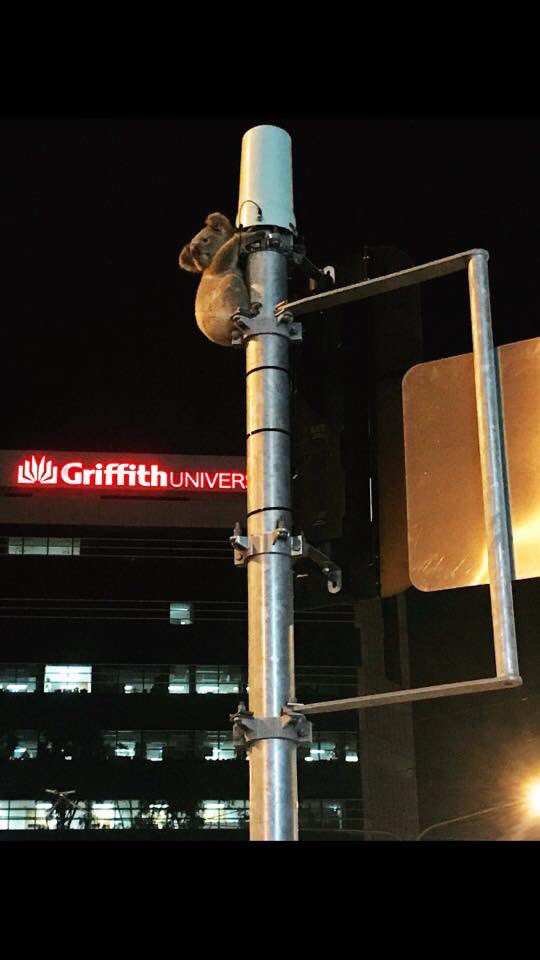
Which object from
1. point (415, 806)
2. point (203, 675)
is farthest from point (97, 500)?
point (415, 806)

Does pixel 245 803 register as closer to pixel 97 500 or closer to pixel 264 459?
pixel 97 500

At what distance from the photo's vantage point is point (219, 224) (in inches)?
192

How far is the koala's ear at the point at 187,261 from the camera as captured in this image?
16.4ft

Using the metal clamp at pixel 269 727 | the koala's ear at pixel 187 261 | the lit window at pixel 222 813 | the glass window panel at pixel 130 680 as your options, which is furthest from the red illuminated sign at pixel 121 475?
the metal clamp at pixel 269 727

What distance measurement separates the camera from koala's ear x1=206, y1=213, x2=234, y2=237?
16.0 feet

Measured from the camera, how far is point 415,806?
68062 millimetres

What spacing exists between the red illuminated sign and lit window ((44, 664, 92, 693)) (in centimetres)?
1119

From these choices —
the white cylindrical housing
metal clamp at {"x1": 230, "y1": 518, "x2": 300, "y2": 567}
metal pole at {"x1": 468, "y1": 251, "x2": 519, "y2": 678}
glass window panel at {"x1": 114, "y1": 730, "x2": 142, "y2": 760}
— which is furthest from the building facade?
metal pole at {"x1": 468, "y1": 251, "x2": 519, "y2": 678}

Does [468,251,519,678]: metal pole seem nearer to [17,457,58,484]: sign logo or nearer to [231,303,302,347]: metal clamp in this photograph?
[231,303,302,347]: metal clamp

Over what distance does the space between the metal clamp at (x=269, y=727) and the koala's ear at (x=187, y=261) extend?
6.24ft

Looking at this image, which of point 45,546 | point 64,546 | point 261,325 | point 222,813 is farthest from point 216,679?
point 261,325

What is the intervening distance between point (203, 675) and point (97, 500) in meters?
12.6

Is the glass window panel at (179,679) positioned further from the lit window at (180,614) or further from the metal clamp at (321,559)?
the metal clamp at (321,559)

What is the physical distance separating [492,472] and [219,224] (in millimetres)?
1744
